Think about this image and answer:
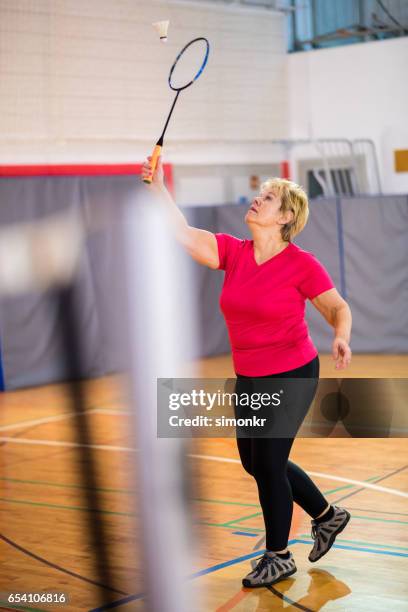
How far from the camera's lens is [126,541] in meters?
5.22

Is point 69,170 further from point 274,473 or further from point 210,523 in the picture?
point 274,473

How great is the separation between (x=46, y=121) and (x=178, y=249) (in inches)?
87.4

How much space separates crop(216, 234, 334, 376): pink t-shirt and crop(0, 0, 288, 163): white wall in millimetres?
7479

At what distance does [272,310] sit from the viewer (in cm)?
403

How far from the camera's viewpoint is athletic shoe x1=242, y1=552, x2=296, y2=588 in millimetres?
4297

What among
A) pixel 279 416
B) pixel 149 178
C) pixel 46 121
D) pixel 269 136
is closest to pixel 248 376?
pixel 279 416

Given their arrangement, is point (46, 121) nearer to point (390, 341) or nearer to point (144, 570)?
point (390, 341)

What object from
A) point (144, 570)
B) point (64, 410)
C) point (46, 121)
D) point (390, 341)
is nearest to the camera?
point (144, 570)

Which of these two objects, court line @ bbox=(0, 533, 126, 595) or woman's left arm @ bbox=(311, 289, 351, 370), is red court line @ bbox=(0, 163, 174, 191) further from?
woman's left arm @ bbox=(311, 289, 351, 370)

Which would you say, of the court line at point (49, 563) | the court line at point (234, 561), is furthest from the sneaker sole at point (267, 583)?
the court line at point (49, 563)

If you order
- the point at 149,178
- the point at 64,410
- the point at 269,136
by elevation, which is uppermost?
the point at 269,136

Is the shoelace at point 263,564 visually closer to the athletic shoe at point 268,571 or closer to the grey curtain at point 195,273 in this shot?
the athletic shoe at point 268,571

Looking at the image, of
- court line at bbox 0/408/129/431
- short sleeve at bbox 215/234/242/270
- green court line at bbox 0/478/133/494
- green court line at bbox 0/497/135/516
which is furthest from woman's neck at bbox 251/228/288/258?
court line at bbox 0/408/129/431

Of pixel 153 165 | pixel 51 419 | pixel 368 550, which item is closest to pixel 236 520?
pixel 368 550
